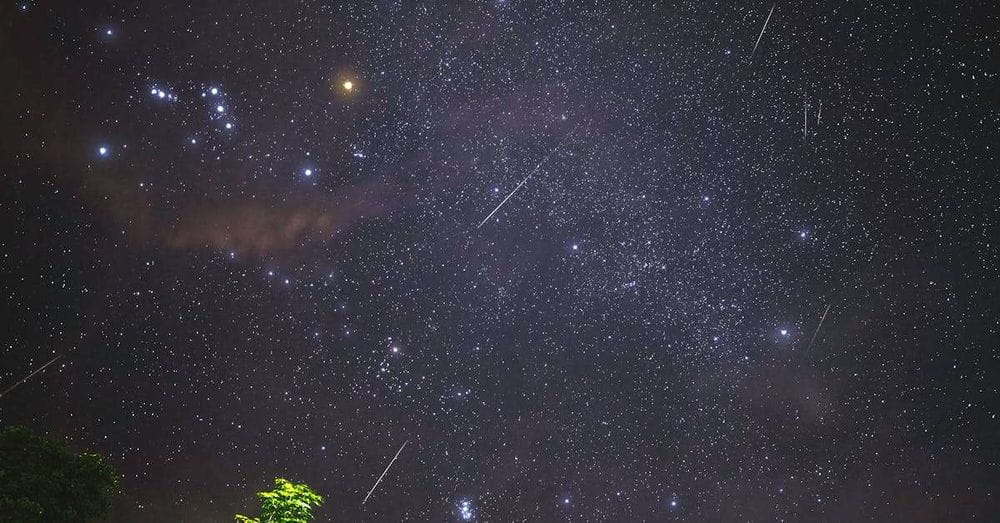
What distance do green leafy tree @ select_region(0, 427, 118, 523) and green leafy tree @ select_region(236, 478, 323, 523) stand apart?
1.96 metres

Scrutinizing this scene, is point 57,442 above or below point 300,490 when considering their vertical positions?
above

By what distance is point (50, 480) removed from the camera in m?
8.88

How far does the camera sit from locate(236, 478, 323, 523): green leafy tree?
30.8ft

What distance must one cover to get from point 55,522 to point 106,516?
72 centimetres

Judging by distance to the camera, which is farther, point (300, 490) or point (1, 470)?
point (300, 490)

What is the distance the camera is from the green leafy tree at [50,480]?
8.48 meters

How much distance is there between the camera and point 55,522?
877 centimetres

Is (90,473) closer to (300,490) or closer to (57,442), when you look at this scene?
(57,442)

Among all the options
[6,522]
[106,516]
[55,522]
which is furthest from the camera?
[106,516]

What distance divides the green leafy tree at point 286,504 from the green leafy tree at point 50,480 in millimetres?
1963

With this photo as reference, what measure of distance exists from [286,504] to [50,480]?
118 inches

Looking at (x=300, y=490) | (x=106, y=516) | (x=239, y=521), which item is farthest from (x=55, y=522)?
(x=300, y=490)

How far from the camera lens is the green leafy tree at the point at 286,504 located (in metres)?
9.38

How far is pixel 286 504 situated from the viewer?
9477 millimetres
